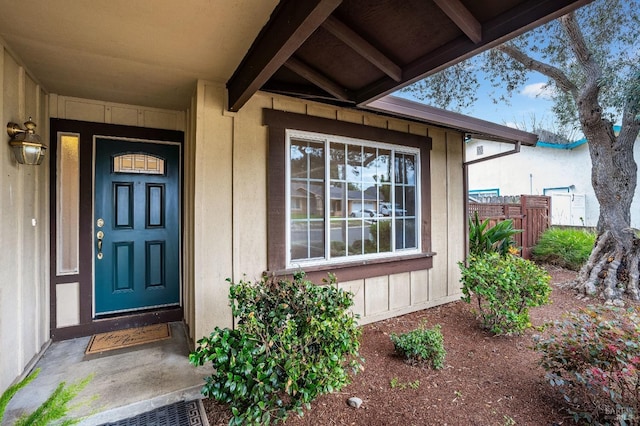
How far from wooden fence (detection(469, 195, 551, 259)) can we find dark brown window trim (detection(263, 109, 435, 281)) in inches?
138

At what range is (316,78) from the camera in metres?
2.59

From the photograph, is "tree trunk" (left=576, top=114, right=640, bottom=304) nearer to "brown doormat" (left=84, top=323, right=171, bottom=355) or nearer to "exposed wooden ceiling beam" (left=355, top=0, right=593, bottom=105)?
"exposed wooden ceiling beam" (left=355, top=0, right=593, bottom=105)

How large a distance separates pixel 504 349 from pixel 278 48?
3.37m

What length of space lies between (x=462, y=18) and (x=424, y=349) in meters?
2.49

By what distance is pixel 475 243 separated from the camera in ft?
17.0

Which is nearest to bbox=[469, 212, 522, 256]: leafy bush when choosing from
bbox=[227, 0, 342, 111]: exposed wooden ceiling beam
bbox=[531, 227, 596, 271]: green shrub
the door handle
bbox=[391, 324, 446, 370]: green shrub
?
bbox=[531, 227, 596, 271]: green shrub

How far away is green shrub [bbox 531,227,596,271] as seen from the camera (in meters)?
6.22

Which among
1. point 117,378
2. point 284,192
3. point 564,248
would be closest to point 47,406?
point 117,378

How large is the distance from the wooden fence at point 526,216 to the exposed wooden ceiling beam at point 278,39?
6189 mm

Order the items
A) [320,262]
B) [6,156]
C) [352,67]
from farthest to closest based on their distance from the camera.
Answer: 1. [320,262]
2. [352,67]
3. [6,156]

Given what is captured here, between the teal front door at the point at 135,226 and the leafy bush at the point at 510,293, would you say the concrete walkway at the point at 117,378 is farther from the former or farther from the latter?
the leafy bush at the point at 510,293

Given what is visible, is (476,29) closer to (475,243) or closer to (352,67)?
(352,67)

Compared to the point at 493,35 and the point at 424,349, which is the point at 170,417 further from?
the point at 493,35

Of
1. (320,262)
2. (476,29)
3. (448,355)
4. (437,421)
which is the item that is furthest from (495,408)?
(476,29)
